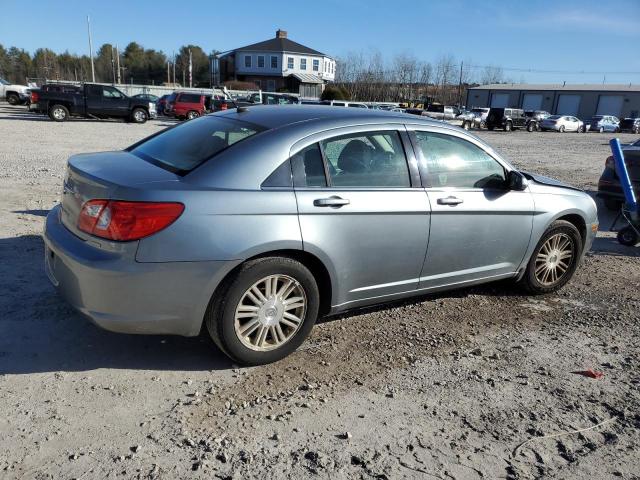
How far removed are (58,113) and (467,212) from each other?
25.2m

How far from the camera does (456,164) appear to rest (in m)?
4.23

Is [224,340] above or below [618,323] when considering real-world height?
above

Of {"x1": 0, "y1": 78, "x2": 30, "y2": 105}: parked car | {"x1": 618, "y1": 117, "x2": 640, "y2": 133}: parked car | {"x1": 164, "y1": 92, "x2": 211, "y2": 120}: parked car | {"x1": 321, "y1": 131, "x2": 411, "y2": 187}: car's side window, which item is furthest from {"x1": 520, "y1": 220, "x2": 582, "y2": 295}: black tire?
{"x1": 618, "y1": 117, "x2": 640, "y2": 133}: parked car

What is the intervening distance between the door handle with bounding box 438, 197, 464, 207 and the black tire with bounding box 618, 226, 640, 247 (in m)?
4.06

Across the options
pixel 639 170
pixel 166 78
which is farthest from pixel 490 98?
pixel 639 170

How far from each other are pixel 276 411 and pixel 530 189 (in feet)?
9.84

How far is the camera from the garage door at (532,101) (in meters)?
69.4

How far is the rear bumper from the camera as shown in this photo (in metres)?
2.99

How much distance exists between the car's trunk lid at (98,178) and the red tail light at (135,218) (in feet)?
0.39

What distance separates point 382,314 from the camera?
4.46 metres

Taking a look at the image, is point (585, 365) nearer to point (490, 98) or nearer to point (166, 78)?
point (490, 98)

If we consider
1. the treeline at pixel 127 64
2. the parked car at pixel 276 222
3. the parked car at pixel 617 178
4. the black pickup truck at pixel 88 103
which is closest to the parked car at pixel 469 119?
the black pickup truck at pixel 88 103

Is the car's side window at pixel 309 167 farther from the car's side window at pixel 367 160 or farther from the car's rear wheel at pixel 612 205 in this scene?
the car's rear wheel at pixel 612 205

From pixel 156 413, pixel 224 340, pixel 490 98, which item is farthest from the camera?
pixel 490 98
